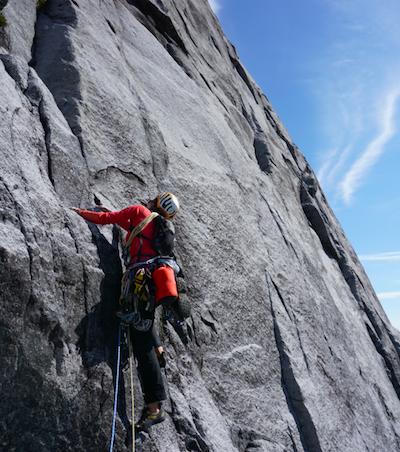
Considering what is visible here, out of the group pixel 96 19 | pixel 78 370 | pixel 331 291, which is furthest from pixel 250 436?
pixel 96 19

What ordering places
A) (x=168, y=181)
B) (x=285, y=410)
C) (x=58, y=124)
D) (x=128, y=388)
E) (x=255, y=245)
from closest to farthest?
(x=128, y=388) → (x=58, y=124) → (x=285, y=410) → (x=168, y=181) → (x=255, y=245)

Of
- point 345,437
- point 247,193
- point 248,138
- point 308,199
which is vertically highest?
point 248,138

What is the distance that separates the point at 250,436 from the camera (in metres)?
7.09

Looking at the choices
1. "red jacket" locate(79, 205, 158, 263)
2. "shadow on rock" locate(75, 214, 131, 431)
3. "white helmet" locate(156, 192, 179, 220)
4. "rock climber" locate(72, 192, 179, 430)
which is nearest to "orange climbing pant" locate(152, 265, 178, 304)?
"rock climber" locate(72, 192, 179, 430)

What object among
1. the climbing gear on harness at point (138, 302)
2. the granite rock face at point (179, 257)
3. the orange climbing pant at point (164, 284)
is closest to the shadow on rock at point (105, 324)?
the granite rock face at point (179, 257)

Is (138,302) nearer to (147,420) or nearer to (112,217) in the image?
(112,217)

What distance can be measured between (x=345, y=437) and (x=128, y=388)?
17.7 feet

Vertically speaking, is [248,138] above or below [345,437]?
above

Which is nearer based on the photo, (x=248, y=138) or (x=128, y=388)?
(x=128, y=388)

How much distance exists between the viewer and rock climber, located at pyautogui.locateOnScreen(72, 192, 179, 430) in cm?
565

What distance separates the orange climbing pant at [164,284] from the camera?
571cm

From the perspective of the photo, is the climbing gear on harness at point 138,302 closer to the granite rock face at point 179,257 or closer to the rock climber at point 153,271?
the rock climber at point 153,271

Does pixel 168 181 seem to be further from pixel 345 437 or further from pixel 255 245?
pixel 345 437

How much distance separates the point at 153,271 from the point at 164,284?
12.8 inches
